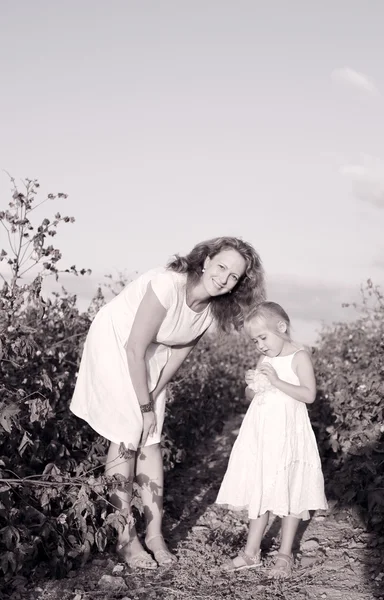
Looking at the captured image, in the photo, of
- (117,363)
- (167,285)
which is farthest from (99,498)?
(167,285)

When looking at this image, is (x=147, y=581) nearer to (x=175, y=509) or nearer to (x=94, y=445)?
(x=94, y=445)

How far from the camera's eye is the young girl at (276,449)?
387 cm

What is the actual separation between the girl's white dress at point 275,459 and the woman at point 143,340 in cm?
49

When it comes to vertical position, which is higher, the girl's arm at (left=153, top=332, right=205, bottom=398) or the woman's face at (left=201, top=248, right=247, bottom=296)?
the woman's face at (left=201, top=248, right=247, bottom=296)

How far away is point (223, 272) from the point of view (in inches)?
152

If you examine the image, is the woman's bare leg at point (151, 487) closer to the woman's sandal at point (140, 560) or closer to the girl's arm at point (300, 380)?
the woman's sandal at point (140, 560)

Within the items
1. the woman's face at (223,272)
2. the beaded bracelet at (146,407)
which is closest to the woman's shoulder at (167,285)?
the woman's face at (223,272)

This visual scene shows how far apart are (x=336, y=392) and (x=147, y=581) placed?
2426 mm

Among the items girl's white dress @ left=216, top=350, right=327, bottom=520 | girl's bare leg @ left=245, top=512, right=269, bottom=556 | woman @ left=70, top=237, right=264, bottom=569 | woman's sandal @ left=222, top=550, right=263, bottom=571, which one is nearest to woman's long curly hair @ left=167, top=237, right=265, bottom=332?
woman @ left=70, top=237, right=264, bottom=569

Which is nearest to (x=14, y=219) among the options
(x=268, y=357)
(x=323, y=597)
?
(x=268, y=357)

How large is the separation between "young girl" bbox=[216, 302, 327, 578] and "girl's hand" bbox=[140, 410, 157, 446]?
0.48m

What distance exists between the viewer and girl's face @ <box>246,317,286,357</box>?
12.9 feet

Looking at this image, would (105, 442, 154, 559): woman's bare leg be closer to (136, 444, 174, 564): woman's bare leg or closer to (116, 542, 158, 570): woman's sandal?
(116, 542, 158, 570): woman's sandal

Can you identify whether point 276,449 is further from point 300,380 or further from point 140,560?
point 140,560
